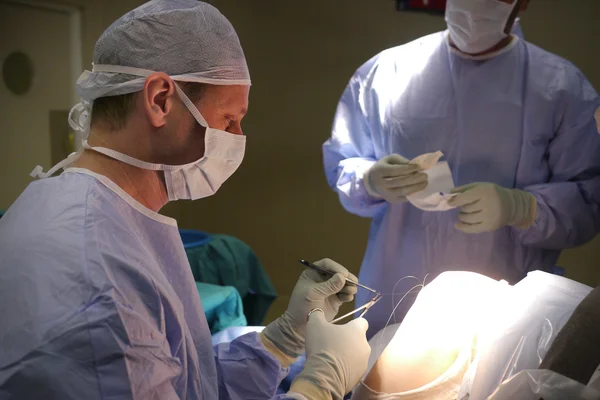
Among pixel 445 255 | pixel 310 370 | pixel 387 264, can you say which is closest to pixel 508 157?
pixel 445 255

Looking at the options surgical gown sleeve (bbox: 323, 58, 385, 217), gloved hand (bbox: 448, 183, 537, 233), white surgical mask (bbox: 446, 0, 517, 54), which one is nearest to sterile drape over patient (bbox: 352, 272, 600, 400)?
gloved hand (bbox: 448, 183, 537, 233)

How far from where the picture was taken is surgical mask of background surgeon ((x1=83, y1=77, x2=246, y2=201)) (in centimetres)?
133

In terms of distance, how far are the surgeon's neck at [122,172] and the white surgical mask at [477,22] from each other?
1.42 metres

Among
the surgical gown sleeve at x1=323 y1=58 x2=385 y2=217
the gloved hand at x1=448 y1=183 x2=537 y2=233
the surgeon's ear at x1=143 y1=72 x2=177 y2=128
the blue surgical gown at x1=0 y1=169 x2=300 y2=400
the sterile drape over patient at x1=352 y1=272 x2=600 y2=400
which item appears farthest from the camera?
the surgical gown sleeve at x1=323 y1=58 x2=385 y2=217

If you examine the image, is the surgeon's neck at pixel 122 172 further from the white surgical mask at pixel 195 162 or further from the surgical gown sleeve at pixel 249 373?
the surgical gown sleeve at pixel 249 373

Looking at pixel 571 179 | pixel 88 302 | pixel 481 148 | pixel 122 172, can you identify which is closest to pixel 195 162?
pixel 122 172

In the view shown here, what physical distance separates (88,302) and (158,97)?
18.9 inches

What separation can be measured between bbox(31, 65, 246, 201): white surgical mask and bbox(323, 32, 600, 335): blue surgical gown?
1.02 metres

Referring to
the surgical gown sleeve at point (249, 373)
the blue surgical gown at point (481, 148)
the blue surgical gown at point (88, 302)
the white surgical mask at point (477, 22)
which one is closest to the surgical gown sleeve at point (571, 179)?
the blue surgical gown at point (481, 148)

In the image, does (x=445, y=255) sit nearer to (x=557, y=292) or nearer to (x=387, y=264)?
(x=387, y=264)

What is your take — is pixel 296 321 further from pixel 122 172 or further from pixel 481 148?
pixel 481 148

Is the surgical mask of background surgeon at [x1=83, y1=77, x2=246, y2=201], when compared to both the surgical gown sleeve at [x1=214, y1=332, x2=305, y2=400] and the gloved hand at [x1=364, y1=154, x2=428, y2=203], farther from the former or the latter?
the gloved hand at [x1=364, y1=154, x2=428, y2=203]

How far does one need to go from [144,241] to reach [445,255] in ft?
4.51

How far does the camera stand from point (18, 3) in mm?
3316
